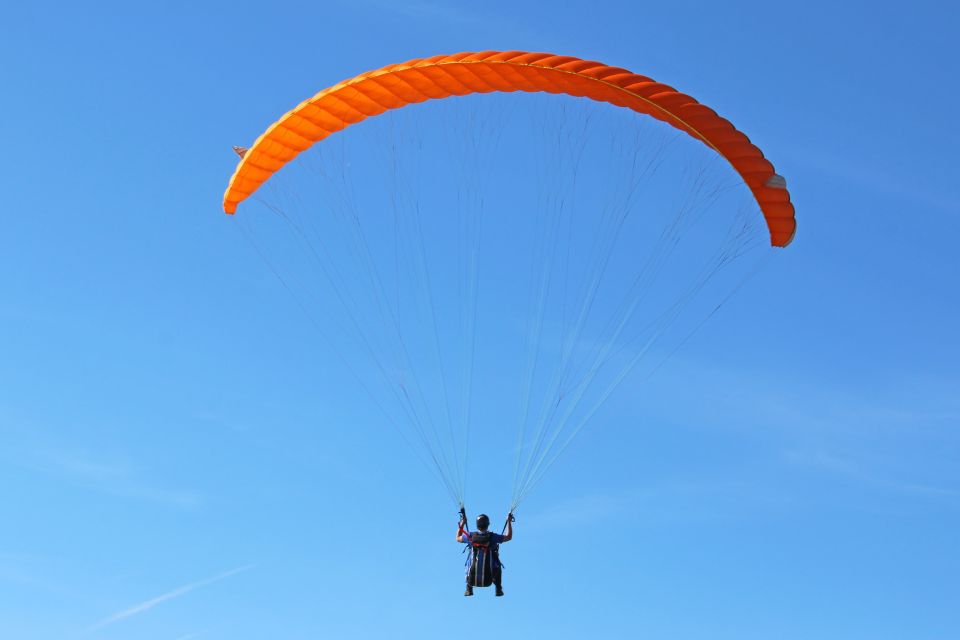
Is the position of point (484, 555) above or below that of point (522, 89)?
below

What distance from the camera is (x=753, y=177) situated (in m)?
31.5

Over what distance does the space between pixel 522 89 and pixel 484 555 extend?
25.8 ft

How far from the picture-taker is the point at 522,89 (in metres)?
31.8

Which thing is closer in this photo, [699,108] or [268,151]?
[699,108]

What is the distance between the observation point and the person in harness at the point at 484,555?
3086 centimetres

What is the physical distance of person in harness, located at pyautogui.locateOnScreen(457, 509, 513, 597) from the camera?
1215 inches

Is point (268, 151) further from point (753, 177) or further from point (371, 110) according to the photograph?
point (753, 177)

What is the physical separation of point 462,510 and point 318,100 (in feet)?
24.8

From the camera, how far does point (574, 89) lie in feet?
103

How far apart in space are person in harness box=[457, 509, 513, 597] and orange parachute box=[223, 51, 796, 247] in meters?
7.08

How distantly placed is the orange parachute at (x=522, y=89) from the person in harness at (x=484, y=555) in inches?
279

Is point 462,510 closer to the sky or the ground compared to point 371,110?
closer to the ground

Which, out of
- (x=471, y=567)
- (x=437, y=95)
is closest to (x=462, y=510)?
(x=471, y=567)

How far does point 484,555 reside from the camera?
1216 inches
